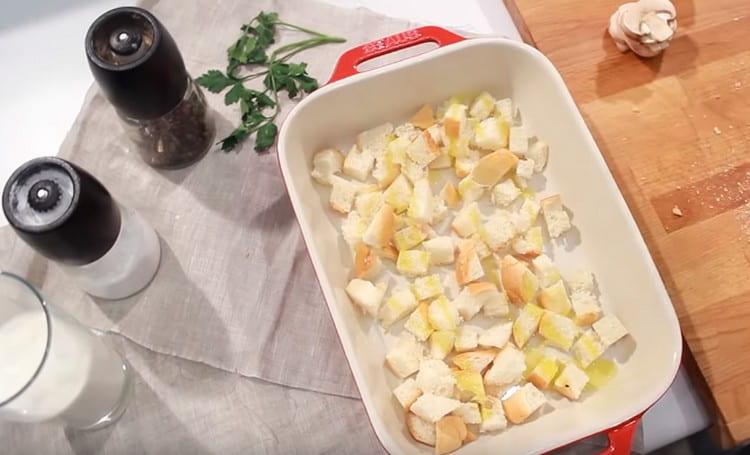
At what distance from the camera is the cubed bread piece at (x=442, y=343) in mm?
892

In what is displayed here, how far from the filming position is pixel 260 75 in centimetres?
103

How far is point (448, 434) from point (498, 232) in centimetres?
25

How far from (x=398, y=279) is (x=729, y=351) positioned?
1.29 ft

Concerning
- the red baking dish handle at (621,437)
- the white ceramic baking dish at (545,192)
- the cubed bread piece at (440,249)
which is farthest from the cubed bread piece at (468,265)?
the red baking dish handle at (621,437)

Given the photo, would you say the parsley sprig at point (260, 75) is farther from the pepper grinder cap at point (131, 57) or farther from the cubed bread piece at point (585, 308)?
the cubed bread piece at point (585, 308)

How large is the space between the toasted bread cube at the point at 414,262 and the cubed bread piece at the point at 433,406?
0.52 feet

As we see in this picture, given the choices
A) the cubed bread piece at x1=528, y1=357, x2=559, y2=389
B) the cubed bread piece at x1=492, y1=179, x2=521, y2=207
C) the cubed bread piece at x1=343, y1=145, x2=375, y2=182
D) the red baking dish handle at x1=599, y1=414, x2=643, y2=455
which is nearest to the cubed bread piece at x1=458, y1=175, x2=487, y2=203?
the cubed bread piece at x1=492, y1=179, x2=521, y2=207

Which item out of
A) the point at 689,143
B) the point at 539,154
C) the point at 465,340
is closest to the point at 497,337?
the point at 465,340

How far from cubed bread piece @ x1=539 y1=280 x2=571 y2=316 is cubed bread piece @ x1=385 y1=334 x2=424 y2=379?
0.53ft

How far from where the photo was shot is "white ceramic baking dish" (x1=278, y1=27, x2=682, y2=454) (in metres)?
0.83

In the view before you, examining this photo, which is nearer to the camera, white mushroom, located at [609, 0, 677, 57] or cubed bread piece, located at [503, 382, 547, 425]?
cubed bread piece, located at [503, 382, 547, 425]

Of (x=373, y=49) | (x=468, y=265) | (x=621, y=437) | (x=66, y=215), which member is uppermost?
(x=66, y=215)

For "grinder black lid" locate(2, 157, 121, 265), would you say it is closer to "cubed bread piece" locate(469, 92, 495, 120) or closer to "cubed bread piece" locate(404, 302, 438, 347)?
"cubed bread piece" locate(404, 302, 438, 347)

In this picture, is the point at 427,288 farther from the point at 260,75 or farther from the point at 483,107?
the point at 260,75
